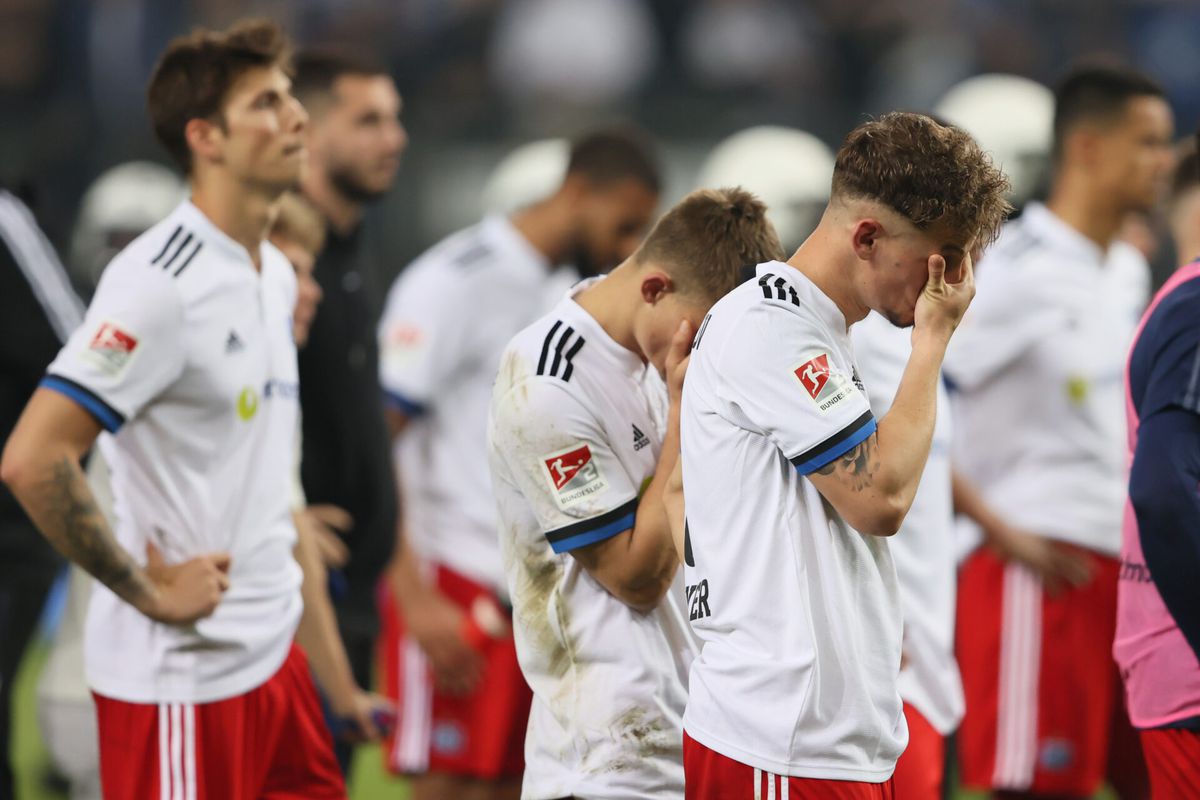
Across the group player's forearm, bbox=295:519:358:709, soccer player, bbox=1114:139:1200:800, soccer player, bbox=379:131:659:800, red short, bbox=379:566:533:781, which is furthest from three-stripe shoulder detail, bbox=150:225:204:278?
red short, bbox=379:566:533:781

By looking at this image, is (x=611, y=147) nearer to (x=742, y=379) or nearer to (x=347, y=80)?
(x=347, y=80)

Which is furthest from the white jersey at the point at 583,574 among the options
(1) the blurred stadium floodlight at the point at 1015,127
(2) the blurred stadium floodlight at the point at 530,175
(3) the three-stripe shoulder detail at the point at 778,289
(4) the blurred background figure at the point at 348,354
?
(2) the blurred stadium floodlight at the point at 530,175

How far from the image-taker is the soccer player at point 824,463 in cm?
298

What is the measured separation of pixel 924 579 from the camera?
14.2 feet

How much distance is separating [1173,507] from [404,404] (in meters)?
3.52

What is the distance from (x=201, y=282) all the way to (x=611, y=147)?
2668 millimetres

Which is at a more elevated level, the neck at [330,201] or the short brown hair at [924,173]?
the short brown hair at [924,173]

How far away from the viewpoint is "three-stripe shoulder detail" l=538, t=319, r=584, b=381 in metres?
3.46

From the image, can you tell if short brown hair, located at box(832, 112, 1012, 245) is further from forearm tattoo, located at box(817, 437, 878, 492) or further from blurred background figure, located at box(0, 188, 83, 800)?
blurred background figure, located at box(0, 188, 83, 800)

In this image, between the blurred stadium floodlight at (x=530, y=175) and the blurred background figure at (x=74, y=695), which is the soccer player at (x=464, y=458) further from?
the blurred stadium floodlight at (x=530, y=175)

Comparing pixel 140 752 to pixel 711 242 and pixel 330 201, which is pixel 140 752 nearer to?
pixel 711 242

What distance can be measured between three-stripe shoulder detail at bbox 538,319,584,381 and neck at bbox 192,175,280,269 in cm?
99

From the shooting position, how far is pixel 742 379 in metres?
3.03

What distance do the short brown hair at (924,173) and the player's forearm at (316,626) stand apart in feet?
6.55
